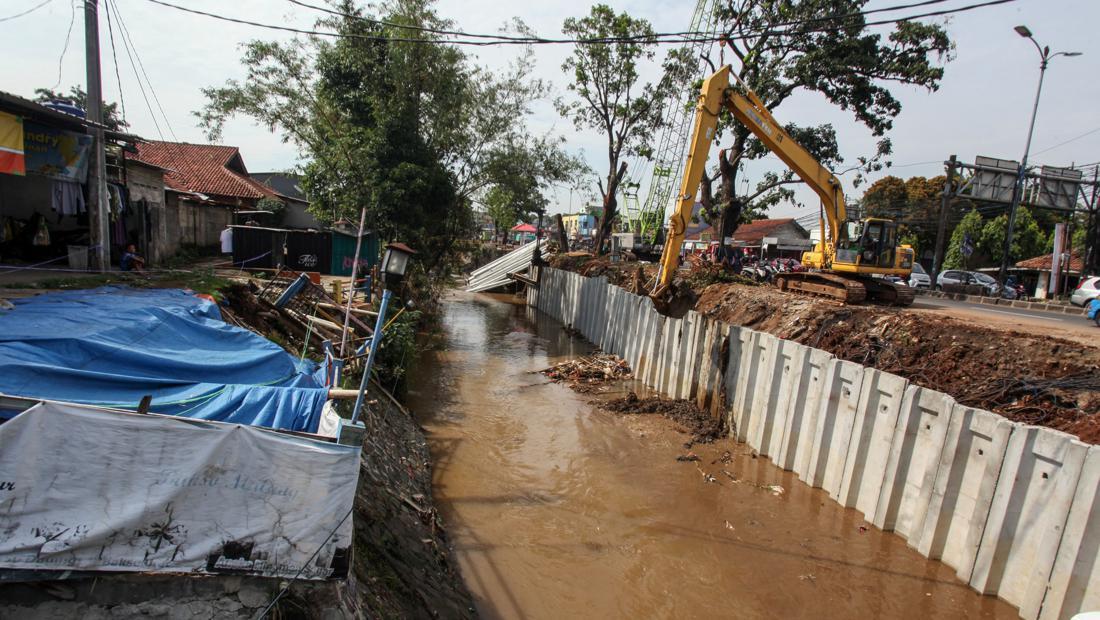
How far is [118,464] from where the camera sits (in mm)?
3102

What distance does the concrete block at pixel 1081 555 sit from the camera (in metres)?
4.42

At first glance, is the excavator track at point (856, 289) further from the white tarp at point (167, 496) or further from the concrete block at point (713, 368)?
the white tarp at point (167, 496)

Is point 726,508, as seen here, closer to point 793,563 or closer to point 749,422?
point 793,563

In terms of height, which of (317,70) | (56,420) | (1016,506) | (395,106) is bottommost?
(1016,506)

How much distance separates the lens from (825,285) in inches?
535

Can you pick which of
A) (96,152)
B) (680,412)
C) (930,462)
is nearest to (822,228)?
(680,412)

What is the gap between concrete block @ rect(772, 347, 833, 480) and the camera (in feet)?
25.0

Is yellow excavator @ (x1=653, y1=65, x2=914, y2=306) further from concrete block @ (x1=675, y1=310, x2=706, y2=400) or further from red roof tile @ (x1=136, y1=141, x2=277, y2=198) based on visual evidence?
red roof tile @ (x1=136, y1=141, x2=277, y2=198)

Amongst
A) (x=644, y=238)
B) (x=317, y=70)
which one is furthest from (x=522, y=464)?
(x=644, y=238)

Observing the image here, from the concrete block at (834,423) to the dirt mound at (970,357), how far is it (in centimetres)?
85

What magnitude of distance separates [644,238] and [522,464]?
18266mm

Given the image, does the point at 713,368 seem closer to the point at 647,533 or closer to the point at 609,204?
the point at 647,533

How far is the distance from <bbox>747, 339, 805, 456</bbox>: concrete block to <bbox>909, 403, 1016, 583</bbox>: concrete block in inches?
100

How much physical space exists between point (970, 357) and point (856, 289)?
566 centimetres
